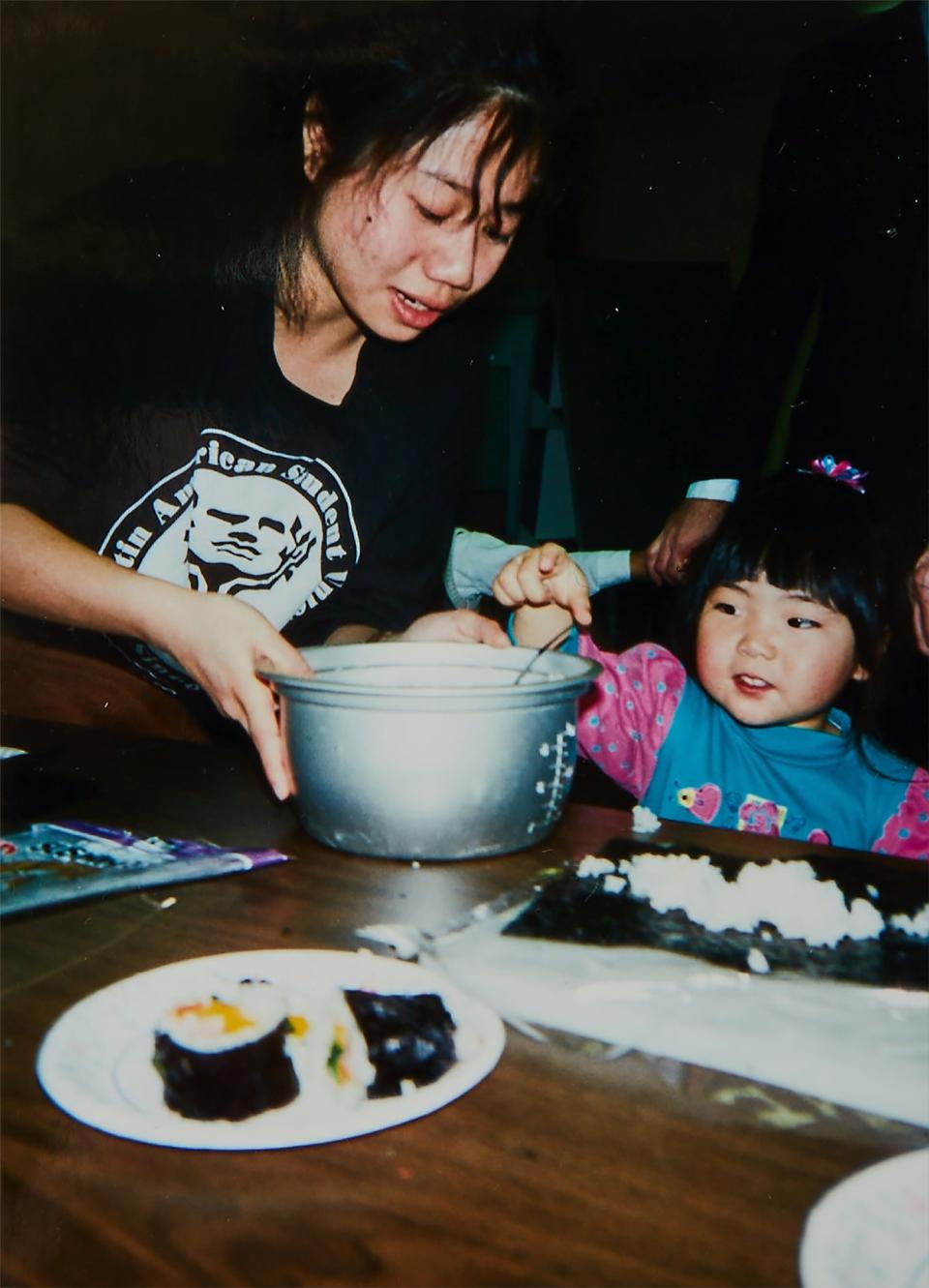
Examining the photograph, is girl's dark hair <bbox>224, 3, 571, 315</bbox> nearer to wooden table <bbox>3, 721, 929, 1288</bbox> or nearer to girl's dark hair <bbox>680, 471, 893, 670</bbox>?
girl's dark hair <bbox>680, 471, 893, 670</bbox>

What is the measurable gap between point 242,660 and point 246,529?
62 centimetres

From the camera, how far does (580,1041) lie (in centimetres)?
48

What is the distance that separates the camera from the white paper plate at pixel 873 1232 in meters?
0.33

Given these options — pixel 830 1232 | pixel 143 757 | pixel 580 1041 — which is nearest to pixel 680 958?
pixel 580 1041

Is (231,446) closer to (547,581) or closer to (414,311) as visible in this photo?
(414,311)

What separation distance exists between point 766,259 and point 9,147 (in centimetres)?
108

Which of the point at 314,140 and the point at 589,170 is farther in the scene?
the point at 589,170

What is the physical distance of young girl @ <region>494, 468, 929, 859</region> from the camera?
1.23 m

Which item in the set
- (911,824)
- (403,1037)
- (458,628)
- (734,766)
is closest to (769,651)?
(734,766)

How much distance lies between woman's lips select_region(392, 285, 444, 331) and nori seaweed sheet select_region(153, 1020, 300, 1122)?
121 cm

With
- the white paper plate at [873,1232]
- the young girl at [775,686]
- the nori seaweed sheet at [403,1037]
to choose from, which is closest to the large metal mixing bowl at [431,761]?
the nori seaweed sheet at [403,1037]

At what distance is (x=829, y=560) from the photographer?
1227mm

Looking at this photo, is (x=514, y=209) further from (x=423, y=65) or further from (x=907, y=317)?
(x=907, y=317)

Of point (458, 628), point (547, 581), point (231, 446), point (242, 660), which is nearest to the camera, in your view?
point (242, 660)
